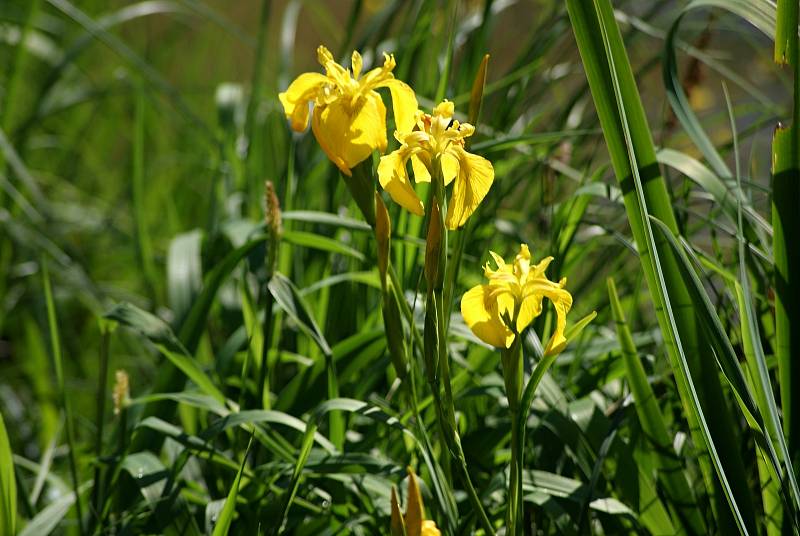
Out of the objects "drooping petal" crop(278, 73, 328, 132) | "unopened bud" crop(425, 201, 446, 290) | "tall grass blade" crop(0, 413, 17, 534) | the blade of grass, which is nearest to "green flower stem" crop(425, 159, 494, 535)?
"unopened bud" crop(425, 201, 446, 290)

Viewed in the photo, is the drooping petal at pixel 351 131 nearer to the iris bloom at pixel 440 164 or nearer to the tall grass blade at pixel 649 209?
the iris bloom at pixel 440 164

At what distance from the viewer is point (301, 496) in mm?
1019

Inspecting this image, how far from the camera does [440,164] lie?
68cm

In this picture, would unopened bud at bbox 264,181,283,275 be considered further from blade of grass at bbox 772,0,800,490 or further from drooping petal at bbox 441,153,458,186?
blade of grass at bbox 772,0,800,490

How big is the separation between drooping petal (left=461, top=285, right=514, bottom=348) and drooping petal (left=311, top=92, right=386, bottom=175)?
0.45ft

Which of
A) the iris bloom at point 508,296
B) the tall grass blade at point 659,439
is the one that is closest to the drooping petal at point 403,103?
the iris bloom at point 508,296

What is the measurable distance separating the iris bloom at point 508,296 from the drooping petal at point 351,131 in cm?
13

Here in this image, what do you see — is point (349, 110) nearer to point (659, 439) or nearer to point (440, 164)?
point (440, 164)

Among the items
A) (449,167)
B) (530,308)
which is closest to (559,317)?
(530,308)

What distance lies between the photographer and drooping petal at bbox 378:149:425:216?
671mm

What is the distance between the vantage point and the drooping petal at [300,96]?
28.2 inches

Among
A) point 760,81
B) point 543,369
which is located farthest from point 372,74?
point 760,81

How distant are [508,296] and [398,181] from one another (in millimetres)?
120

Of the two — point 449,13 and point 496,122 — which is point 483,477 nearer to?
point 496,122
